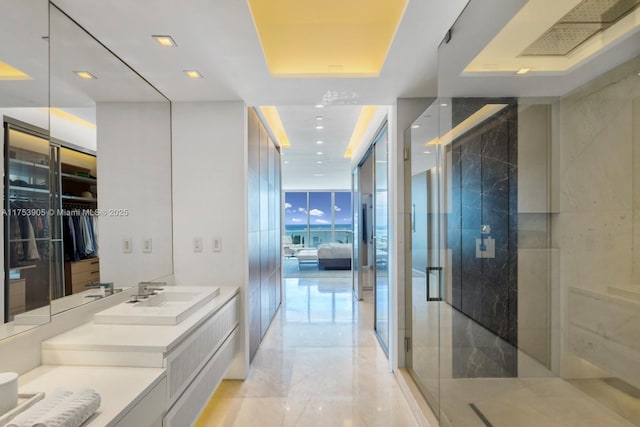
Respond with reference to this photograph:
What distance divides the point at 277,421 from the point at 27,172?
2.17 m

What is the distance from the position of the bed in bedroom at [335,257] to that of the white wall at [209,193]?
6009mm

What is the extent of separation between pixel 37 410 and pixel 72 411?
0.12m

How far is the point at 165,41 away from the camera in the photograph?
197 centimetres

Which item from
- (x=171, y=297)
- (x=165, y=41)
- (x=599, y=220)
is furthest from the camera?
(x=171, y=297)

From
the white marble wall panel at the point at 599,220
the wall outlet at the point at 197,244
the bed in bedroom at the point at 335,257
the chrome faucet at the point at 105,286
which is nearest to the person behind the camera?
the white marble wall panel at the point at 599,220

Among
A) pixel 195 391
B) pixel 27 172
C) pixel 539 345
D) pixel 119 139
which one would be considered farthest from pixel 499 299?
pixel 119 139

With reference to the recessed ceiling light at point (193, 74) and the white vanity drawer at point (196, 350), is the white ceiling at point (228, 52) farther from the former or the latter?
→ the white vanity drawer at point (196, 350)

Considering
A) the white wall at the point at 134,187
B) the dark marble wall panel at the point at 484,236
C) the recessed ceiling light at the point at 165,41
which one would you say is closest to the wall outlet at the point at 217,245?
the white wall at the point at 134,187

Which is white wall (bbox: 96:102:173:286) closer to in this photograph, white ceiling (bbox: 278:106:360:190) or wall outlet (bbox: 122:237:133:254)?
wall outlet (bbox: 122:237:133:254)

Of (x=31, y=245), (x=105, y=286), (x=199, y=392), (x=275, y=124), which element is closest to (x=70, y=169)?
(x=31, y=245)

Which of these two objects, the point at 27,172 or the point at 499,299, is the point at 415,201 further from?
the point at 27,172

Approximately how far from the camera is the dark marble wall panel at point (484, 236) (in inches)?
76.7

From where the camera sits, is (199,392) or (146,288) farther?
(146,288)

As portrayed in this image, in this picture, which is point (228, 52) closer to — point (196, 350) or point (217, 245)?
point (217, 245)
